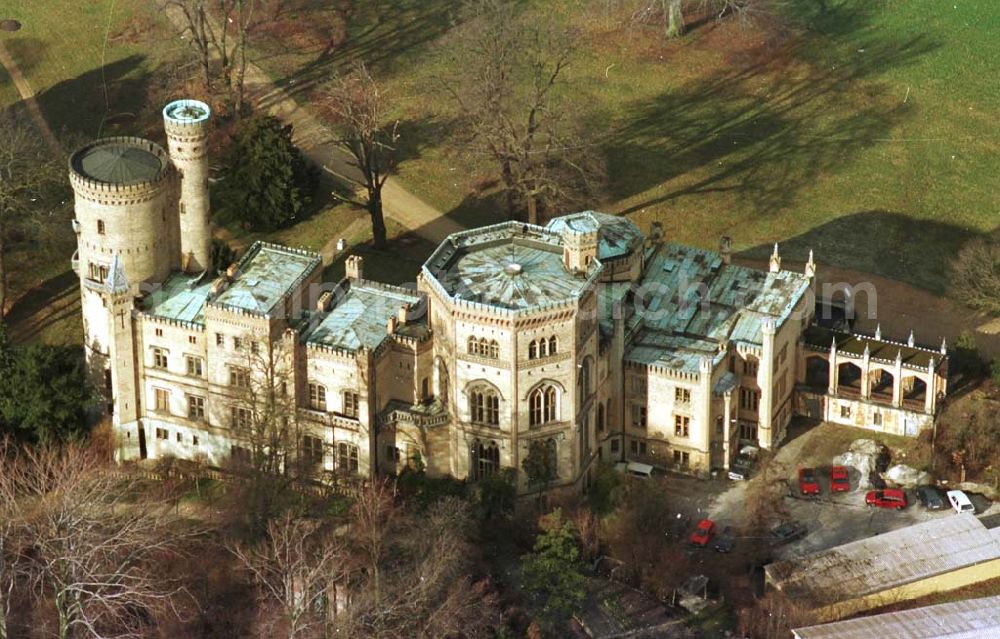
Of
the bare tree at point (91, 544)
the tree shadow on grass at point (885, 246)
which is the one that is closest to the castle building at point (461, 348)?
the bare tree at point (91, 544)

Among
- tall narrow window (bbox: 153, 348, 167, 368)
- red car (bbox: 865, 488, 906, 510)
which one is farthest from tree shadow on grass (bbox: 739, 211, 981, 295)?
tall narrow window (bbox: 153, 348, 167, 368)

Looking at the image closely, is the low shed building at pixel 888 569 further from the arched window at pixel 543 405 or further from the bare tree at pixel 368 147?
the bare tree at pixel 368 147

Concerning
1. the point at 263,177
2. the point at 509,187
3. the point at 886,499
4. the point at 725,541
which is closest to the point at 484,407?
the point at 725,541

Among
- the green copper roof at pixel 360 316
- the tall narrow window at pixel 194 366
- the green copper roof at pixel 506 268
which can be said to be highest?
the green copper roof at pixel 506 268

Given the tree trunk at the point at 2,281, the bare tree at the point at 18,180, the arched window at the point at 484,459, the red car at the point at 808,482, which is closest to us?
the arched window at the point at 484,459

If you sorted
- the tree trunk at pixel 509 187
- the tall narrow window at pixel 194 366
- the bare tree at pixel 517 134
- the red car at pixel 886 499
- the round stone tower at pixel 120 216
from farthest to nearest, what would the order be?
the tree trunk at pixel 509 187, the bare tree at pixel 517 134, the tall narrow window at pixel 194 366, the round stone tower at pixel 120 216, the red car at pixel 886 499

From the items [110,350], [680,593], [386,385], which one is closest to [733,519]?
[680,593]
